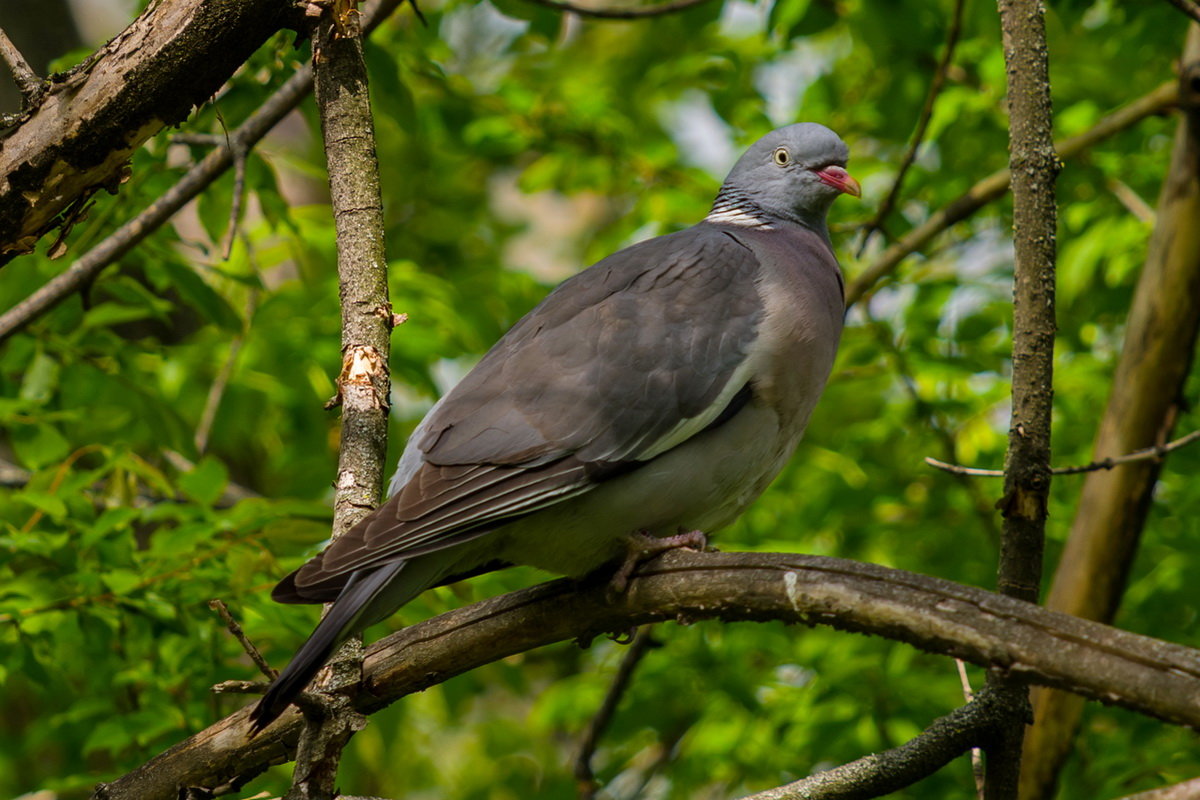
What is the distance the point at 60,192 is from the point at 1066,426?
382 cm

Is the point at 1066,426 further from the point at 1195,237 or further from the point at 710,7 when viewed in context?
the point at 710,7

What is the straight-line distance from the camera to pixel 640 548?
2682 millimetres

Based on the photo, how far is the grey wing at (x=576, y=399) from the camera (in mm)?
2676

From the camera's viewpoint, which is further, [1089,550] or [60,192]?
[1089,550]

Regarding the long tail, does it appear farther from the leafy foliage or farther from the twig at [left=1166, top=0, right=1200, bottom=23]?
the twig at [left=1166, top=0, right=1200, bottom=23]

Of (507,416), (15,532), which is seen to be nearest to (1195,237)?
(507,416)

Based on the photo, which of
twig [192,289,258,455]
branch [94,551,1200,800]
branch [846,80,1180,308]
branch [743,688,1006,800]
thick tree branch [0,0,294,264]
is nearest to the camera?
branch [94,551,1200,800]

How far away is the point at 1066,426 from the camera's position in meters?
4.84

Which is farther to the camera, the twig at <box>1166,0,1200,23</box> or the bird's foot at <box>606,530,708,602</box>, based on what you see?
the twig at <box>1166,0,1200,23</box>

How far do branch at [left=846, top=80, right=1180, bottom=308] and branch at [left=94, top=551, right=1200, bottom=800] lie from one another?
2.23m

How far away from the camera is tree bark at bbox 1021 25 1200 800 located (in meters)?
4.01

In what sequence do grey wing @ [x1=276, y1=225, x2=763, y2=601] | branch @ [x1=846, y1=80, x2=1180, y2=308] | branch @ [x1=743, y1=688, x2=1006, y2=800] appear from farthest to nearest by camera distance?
branch @ [x1=846, y1=80, x2=1180, y2=308] → grey wing @ [x1=276, y1=225, x2=763, y2=601] → branch @ [x1=743, y1=688, x2=1006, y2=800]

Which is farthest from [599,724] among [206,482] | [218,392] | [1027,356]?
[1027,356]

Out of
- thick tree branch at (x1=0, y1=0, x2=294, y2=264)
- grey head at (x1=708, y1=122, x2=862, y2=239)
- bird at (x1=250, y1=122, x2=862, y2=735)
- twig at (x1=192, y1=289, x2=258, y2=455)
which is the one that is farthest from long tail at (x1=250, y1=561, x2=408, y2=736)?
twig at (x1=192, y1=289, x2=258, y2=455)
